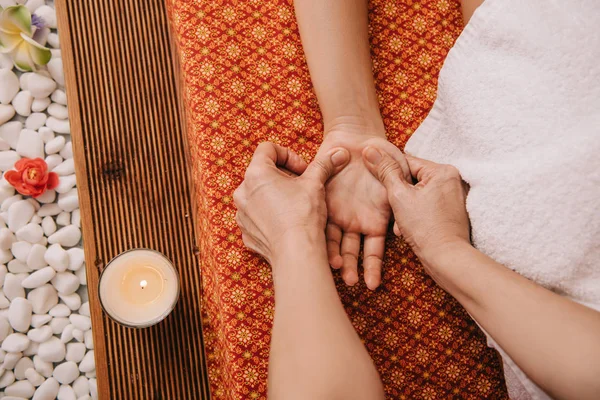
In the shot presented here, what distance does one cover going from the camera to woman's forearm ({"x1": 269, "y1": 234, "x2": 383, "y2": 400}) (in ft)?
2.21

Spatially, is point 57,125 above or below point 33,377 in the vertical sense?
above

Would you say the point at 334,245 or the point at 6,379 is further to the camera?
the point at 6,379

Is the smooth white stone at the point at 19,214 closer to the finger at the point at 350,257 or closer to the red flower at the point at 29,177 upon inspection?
the red flower at the point at 29,177

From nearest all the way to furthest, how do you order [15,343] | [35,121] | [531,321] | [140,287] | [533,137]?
1. [531,321]
2. [533,137]
3. [140,287]
4. [15,343]
5. [35,121]

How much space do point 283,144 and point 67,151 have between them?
763 millimetres

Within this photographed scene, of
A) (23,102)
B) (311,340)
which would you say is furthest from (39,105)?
(311,340)

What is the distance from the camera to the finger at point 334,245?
0.87m

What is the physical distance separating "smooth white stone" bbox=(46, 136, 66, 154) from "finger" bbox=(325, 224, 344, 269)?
0.89 metres

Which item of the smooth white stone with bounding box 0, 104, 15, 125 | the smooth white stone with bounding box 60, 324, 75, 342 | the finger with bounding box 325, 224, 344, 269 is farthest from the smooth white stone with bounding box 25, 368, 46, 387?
the finger with bounding box 325, 224, 344, 269

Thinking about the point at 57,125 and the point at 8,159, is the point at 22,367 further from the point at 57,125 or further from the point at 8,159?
the point at 57,125

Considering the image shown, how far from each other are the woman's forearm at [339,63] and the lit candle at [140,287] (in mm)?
549

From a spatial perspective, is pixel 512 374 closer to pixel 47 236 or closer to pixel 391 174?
pixel 391 174

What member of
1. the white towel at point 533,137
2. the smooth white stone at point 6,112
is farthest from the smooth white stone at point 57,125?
the white towel at point 533,137

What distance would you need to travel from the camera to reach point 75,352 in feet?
4.09
